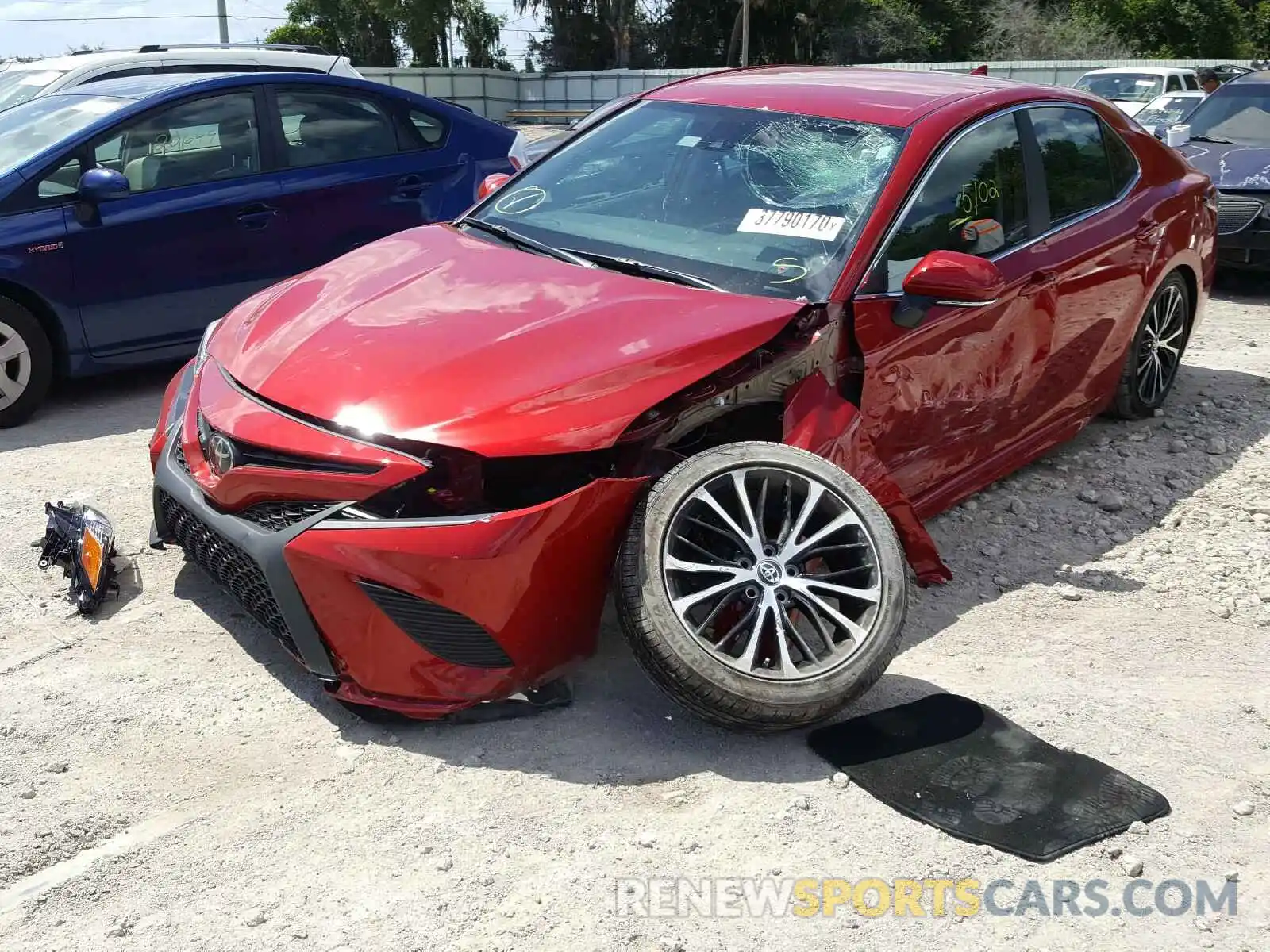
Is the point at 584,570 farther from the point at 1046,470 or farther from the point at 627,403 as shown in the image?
the point at 1046,470

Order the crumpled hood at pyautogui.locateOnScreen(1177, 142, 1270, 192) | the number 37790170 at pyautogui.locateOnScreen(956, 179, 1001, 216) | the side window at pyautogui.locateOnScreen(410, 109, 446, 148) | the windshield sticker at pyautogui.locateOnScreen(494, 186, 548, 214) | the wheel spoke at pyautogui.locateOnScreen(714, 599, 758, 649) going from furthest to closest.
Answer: the crumpled hood at pyautogui.locateOnScreen(1177, 142, 1270, 192), the side window at pyautogui.locateOnScreen(410, 109, 446, 148), the windshield sticker at pyautogui.locateOnScreen(494, 186, 548, 214), the number 37790170 at pyautogui.locateOnScreen(956, 179, 1001, 216), the wheel spoke at pyautogui.locateOnScreen(714, 599, 758, 649)

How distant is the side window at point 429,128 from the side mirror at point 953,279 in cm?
425

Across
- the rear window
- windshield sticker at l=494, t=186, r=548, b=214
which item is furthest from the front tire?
the rear window

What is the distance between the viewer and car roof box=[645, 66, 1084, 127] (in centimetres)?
443

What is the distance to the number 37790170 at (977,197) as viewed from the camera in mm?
4418

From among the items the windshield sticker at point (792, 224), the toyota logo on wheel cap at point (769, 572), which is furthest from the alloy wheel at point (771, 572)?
the windshield sticker at point (792, 224)

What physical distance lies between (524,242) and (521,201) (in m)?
0.44

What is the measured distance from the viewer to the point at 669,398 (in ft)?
11.4

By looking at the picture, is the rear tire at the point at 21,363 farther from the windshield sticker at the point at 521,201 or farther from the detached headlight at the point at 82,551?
the windshield sticker at the point at 521,201

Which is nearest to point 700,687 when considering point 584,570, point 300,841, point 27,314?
point 584,570

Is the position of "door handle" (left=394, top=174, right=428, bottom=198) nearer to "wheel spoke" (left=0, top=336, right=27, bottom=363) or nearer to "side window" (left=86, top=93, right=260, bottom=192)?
"side window" (left=86, top=93, right=260, bottom=192)

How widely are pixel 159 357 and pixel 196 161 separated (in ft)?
3.41

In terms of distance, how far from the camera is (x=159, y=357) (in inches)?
255

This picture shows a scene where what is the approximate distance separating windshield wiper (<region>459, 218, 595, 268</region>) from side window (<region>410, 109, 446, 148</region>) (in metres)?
2.88
